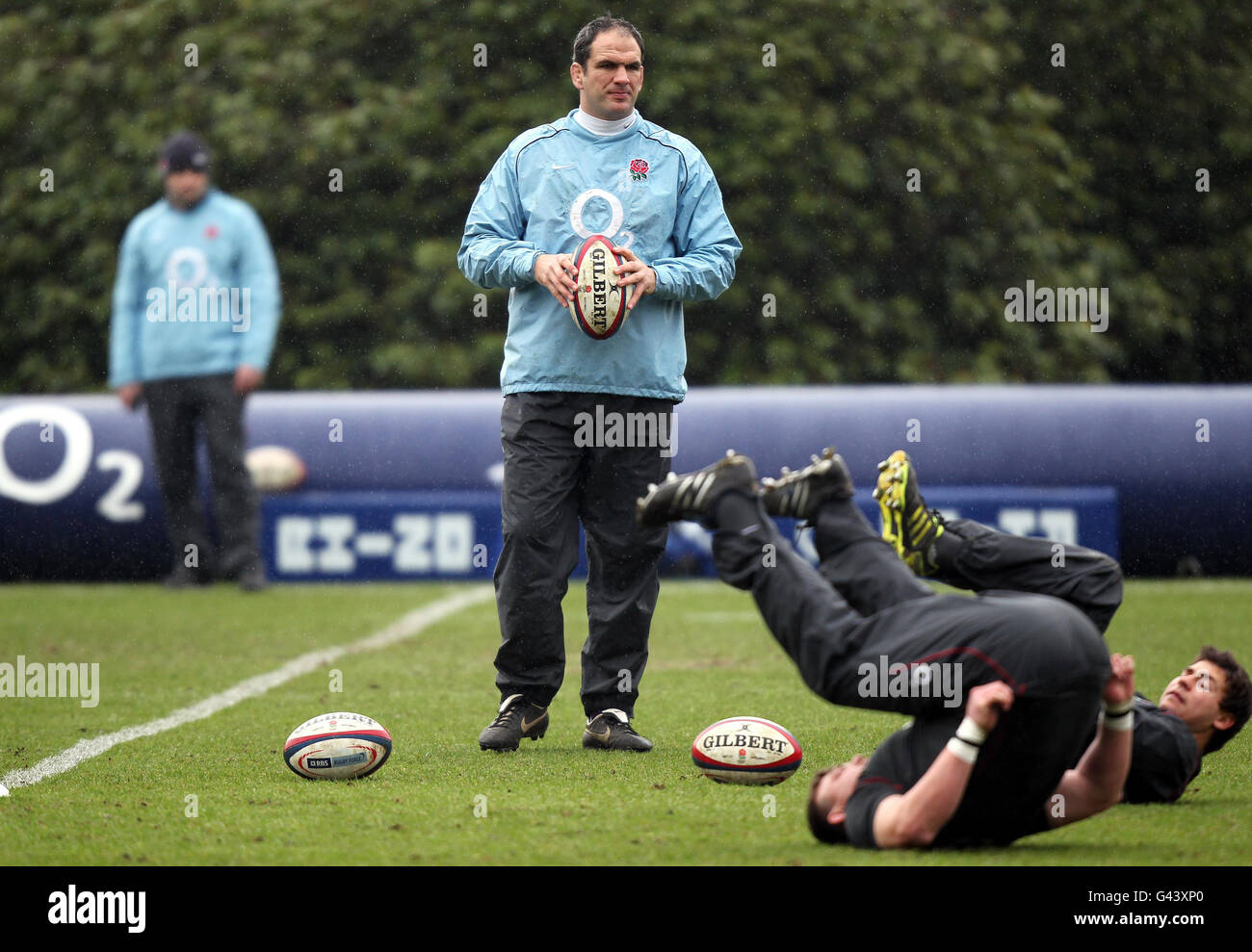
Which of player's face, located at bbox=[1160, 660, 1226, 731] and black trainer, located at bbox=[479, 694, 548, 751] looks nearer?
player's face, located at bbox=[1160, 660, 1226, 731]

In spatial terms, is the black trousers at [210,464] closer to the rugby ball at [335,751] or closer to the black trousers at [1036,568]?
the rugby ball at [335,751]

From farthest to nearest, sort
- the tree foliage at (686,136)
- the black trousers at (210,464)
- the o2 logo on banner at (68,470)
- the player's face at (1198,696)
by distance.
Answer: the tree foliage at (686,136)
the o2 logo on banner at (68,470)
the black trousers at (210,464)
the player's face at (1198,696)

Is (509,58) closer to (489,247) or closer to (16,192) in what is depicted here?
(16,192)

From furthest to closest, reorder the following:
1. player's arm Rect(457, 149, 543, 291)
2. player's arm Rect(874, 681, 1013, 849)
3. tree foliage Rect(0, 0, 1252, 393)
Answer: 1. tree foliage Rect(0, 0, 1252, 393)
2. player's arm Rect(457, 149, 543, 291)
3. player's arm Rect(874, 681, 1013, 849)

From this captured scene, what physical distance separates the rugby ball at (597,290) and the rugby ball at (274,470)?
6.17 metres

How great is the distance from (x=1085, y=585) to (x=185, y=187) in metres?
7.74

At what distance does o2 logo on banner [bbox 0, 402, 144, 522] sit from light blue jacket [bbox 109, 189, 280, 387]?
0.45 m

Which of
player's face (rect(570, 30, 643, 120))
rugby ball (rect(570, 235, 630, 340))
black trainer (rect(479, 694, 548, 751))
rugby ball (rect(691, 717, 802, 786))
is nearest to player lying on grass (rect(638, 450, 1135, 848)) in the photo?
rugby ball (rect(691, 717, 802, 786))

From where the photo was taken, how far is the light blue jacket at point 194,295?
1115 centimetres

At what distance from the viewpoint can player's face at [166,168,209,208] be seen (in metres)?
11.4

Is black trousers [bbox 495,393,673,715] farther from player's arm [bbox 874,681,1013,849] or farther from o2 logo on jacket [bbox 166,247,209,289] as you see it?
o2 logo on jacket [bbox 166,247,209,289]

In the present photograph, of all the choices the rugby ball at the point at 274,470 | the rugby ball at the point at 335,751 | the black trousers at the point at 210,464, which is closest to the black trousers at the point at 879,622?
the rugby ball at the point at 335,751

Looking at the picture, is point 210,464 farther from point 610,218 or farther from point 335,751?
point 335,751
